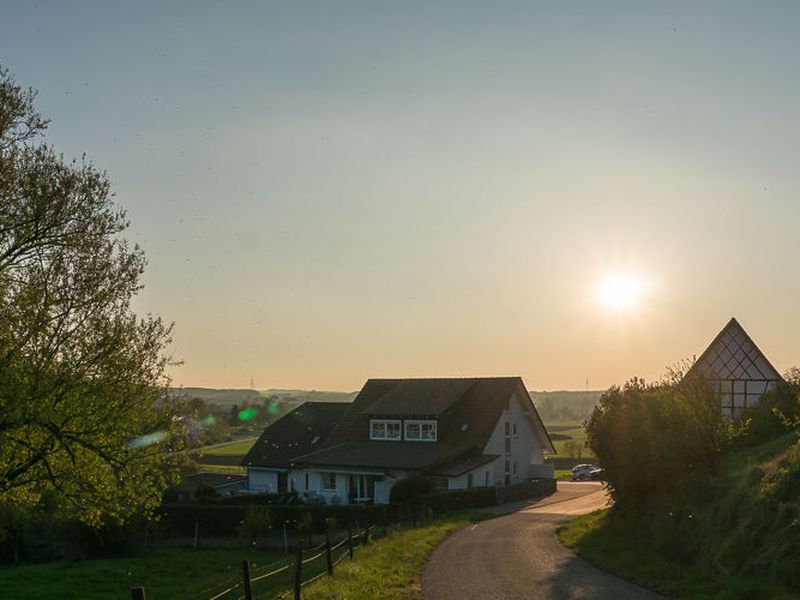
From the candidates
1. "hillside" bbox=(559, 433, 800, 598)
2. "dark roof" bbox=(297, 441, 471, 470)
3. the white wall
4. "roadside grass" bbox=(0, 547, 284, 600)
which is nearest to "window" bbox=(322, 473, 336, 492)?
"dark roof" bbox=(297, 441, 471, 470)

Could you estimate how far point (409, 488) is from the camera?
4666cm

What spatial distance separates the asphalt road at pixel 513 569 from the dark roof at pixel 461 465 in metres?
14.0

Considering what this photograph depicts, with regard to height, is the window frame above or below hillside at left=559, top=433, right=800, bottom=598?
above

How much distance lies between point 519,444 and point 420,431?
358 inches

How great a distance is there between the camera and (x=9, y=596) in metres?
29.7

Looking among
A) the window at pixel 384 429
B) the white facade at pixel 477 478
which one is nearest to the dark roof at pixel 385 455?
the window at pixel 384 429

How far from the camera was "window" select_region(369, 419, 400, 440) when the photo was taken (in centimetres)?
5903

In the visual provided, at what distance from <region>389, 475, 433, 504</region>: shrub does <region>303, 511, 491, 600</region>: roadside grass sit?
12.8m

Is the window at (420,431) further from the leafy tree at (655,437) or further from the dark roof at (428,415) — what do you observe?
the leafy tree at (655,437)

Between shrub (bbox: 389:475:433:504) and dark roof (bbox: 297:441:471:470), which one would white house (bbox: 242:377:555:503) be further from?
shrub (bbox: 389:475:433:504)

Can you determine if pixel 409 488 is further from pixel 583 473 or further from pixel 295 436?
pixel 583 473

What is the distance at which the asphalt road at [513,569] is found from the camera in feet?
63.2

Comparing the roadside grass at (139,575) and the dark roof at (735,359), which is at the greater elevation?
the dark roof at (735,359)

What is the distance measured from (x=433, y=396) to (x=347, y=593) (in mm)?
41652
